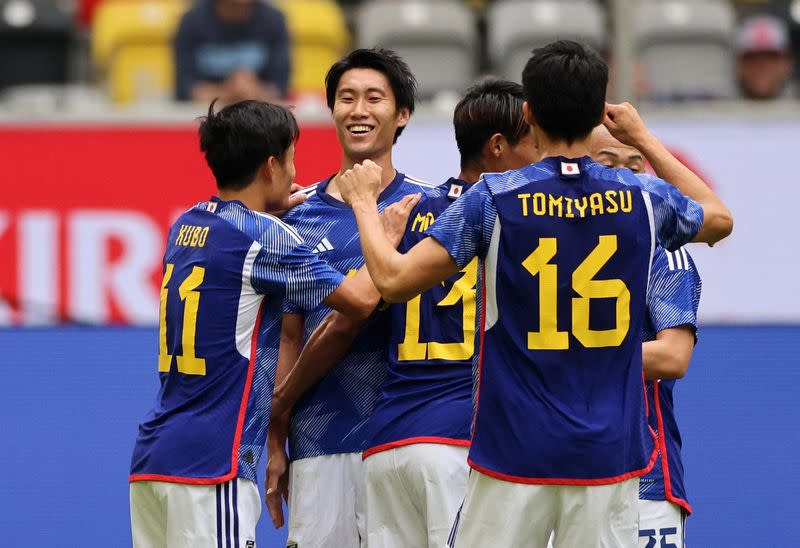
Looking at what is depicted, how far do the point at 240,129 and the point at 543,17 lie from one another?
556 cm

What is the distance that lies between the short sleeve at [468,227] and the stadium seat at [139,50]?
18.3ft

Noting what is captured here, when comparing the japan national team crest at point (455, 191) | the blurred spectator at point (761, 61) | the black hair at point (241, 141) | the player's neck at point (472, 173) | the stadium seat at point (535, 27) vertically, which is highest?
the stadium seat at point (535, 27)

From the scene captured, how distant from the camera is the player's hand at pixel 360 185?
3510mm

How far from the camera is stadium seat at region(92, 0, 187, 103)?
8.62m

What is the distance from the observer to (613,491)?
10.6 feet

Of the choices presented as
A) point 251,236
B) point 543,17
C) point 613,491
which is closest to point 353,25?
point 543,17

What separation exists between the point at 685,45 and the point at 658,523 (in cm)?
586

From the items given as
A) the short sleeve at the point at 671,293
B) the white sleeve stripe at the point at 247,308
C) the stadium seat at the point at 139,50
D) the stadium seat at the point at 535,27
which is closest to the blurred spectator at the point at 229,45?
the stadium seat at the point at 139,50

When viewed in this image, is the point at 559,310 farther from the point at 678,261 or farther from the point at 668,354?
the point at 678,261

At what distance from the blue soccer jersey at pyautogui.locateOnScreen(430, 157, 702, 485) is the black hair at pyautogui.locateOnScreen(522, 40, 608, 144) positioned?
11 cm

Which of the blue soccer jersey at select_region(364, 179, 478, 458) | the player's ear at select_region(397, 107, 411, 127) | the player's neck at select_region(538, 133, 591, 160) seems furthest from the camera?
the player's ear at select_region(397, 107, 411, 127)

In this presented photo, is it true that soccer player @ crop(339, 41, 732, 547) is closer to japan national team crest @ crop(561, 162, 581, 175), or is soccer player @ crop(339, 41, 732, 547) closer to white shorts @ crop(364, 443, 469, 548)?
japan national team crest @ crop(561, 162, 581, 175)

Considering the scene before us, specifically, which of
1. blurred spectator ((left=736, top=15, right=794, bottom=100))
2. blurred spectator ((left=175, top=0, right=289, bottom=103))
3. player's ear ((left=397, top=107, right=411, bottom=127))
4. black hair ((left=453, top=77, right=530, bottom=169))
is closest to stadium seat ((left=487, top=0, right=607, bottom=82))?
blurred spectator ((left=736, top=15, right=794, bottom=100))

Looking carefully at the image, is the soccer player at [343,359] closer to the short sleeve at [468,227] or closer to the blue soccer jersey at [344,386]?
the blue soccer jersey at [344,386]
